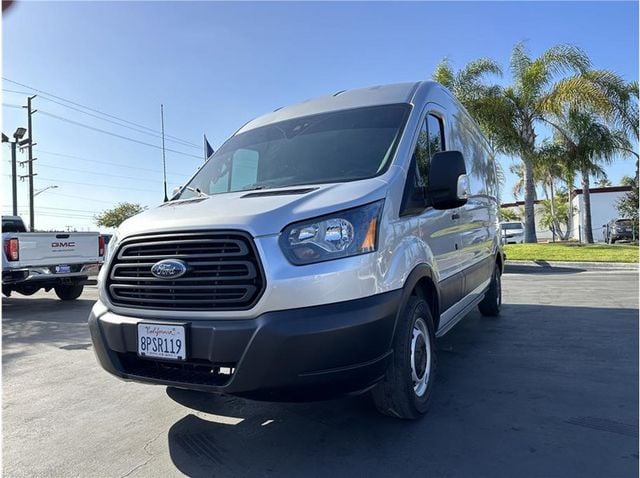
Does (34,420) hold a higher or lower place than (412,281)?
lower

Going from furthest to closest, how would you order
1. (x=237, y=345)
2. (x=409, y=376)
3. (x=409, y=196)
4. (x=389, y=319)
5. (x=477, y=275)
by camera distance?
(x=477, y=275), (x=409, y=196), (x=409, y=376), (x=389, y=319), (x=237, y=345)

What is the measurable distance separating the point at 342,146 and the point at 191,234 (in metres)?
1.40

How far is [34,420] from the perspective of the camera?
3627mm

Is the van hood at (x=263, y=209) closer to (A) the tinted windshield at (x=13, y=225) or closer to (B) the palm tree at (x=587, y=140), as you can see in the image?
(A) the tinted windshield at (x=13, y=225)

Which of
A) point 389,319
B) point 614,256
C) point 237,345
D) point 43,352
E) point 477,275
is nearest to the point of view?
point 237,345

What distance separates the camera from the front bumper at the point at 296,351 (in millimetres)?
2523

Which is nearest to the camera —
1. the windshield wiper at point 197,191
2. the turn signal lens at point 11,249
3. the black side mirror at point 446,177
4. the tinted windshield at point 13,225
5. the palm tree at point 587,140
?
the black side mirror at point 446,177

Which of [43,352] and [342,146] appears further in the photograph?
[43,352]

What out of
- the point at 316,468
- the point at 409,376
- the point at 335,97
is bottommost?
the point at 316,468

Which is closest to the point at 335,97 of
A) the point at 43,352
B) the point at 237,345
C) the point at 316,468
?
the point at 237,345

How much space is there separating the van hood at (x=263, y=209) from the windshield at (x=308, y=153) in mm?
316

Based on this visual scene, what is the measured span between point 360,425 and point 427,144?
2124 mm

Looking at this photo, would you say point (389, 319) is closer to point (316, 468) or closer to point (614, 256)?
point (316, 468)

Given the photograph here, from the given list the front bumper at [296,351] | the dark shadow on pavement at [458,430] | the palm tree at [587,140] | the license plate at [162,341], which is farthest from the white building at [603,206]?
the license plate at [162,341]
